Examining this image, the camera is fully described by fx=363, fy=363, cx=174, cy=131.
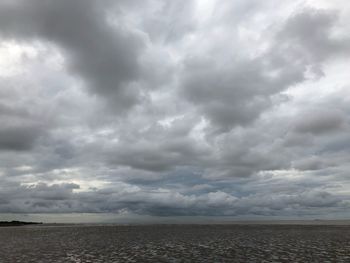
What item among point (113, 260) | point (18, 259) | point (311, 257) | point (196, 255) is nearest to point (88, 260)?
point (113, 260)

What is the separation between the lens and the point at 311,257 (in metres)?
53.9

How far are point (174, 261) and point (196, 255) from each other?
802 cm

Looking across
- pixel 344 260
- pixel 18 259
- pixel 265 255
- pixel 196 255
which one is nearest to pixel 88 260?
pixel 18 259

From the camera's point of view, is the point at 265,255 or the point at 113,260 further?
the point at 265,255

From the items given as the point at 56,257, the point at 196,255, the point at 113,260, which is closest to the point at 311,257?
the point at 196,255

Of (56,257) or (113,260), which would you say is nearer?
(113,260)

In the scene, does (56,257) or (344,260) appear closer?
(344,260)

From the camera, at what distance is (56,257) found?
5638 centimetres

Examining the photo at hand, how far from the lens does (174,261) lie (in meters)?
49.8

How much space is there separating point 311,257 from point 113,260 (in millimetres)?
29151

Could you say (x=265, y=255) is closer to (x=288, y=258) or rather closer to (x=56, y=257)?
(x=288, y=258)

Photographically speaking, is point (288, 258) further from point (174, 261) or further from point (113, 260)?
point (113, 260)

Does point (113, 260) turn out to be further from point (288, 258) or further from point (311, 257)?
point (311, 257)

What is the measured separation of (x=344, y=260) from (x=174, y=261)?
23.6 m
